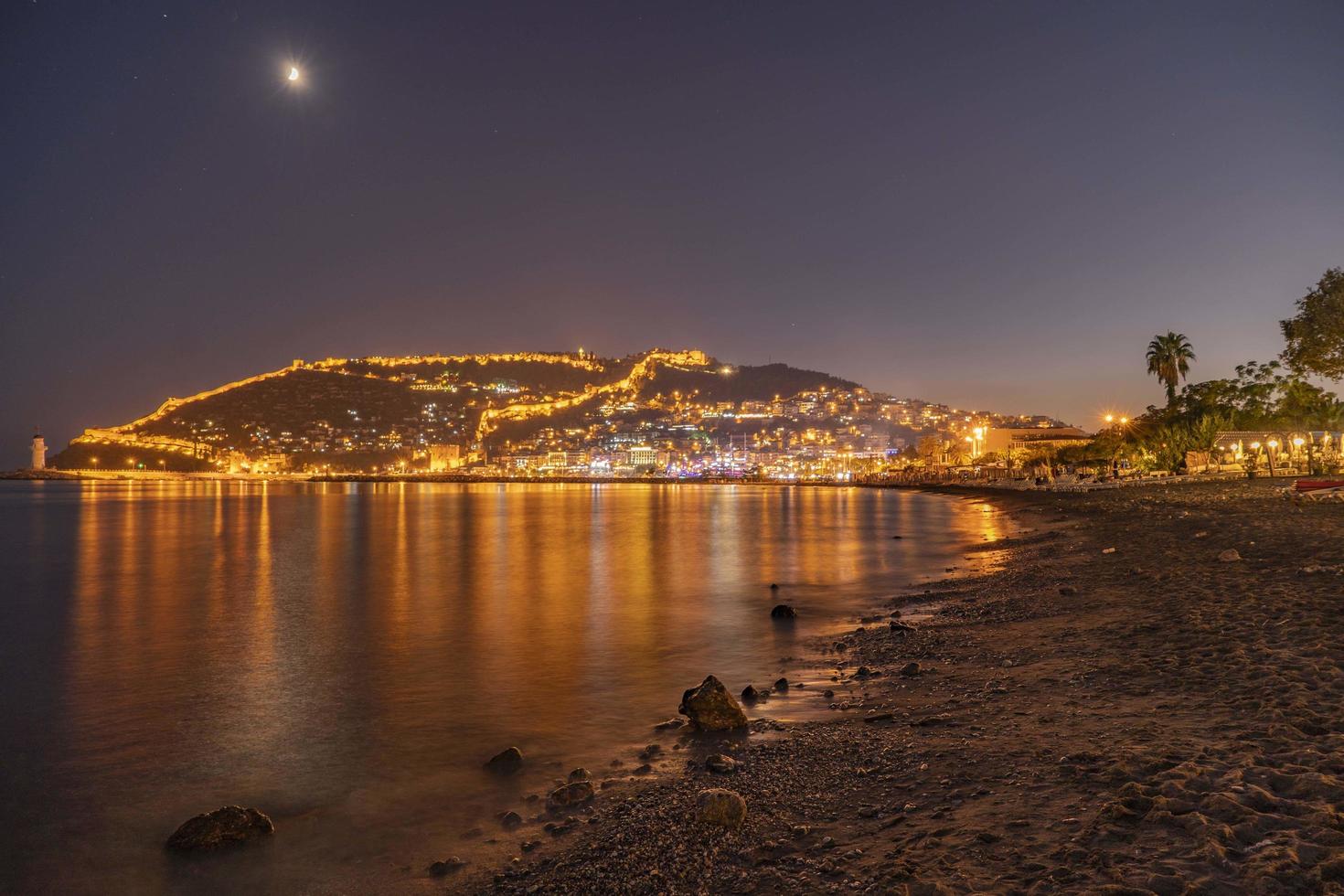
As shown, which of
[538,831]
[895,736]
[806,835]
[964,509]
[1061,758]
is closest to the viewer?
[806,835]

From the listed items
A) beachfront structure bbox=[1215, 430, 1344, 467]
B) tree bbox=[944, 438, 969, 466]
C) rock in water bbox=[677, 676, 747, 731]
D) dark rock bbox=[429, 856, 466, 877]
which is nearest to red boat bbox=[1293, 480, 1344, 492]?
rock in water bbox=[677, 676, 747, 731]

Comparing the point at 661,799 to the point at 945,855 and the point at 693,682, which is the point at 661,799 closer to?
the point at 945,855

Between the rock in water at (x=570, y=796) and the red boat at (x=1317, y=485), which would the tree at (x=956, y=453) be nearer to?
the red boat at (x=1317, y=485)

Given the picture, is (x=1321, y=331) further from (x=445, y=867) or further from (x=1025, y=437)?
(x=1025, y=437)

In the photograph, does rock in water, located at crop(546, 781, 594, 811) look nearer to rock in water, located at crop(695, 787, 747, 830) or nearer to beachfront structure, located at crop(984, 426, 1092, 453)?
rock in water, located at crop(695, 787, 747, 830)

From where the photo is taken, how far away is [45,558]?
3744 cm

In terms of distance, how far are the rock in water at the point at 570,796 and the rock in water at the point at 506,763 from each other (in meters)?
1.36

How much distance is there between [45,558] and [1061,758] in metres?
45.7

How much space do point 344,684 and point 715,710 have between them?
7.63m

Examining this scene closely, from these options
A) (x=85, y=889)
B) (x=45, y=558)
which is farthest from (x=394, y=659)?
(x=45, y=558)

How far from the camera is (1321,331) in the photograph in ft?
85.5

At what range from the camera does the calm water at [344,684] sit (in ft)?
24.4

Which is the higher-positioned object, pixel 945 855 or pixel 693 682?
pixel 945 855

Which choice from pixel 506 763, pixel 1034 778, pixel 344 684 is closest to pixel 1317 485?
pixel 1034 778
